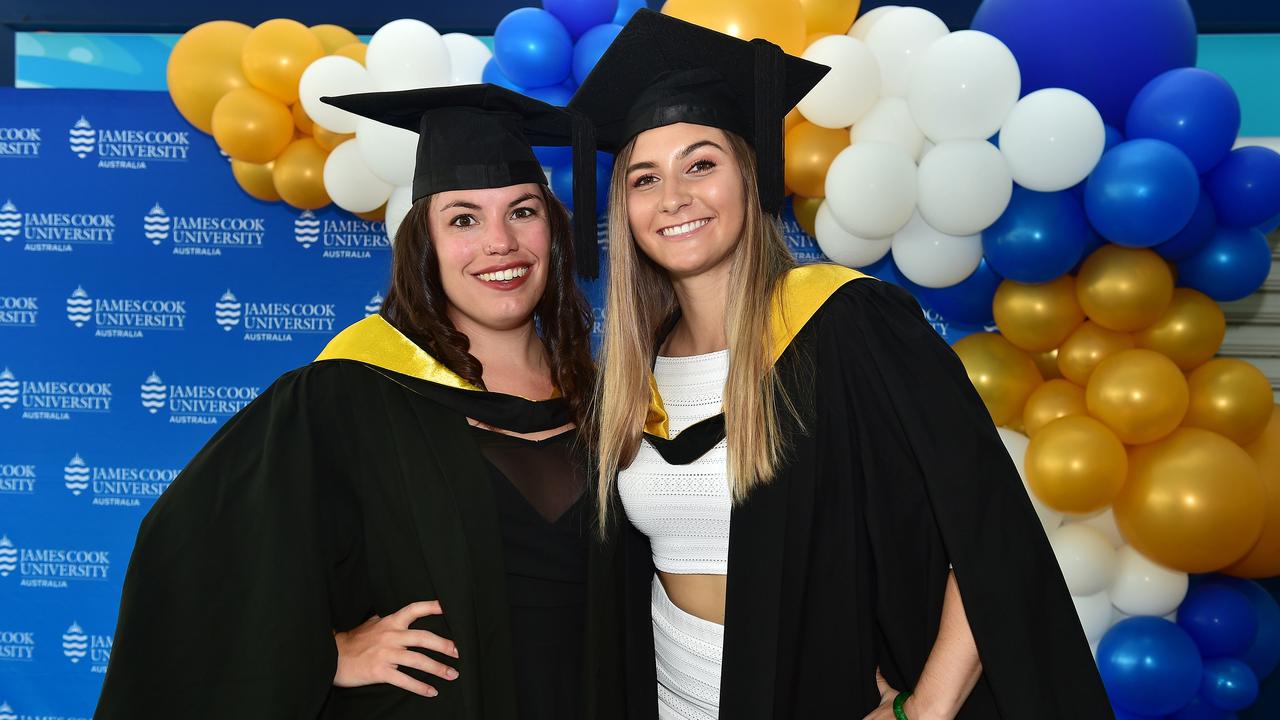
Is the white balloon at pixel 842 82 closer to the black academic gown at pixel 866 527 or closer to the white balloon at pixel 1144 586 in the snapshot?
the black academic gown at pixel 866 527

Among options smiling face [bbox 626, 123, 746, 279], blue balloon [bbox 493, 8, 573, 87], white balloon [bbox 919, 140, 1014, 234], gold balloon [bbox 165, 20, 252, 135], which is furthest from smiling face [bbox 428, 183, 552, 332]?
gold balloon [bbox 165, 20, 252, 135]

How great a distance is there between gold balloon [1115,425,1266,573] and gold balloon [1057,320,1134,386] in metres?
0.34

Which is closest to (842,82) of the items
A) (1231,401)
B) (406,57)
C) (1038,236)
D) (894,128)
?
(894,128)

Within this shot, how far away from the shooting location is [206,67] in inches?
152

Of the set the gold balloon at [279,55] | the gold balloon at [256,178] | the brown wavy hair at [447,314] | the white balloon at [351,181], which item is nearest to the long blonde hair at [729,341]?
the brown wavy hair at [447,314]

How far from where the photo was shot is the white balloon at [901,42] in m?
3.32

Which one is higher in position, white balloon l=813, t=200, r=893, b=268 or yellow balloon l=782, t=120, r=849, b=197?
yellow balloon l=782, t=120, r=849, b=197

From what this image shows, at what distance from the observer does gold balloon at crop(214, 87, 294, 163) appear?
372cm

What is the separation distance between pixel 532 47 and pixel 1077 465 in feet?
7.82

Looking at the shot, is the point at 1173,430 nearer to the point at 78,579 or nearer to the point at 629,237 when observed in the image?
the point at 629,237

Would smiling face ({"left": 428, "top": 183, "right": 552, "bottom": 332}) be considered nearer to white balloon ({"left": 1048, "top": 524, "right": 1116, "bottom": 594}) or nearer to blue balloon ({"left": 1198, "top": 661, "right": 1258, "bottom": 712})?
white balloon ({"left": 1048, "top": 524, "right": 1116, "bottom": 594})

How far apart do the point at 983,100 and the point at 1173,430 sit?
51.6 inches

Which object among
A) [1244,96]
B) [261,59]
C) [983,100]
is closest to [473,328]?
[983,100]

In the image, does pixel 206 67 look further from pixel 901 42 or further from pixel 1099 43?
pixel 1099 43
